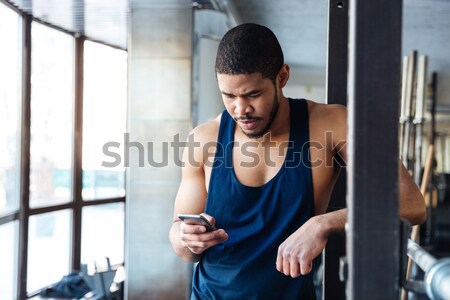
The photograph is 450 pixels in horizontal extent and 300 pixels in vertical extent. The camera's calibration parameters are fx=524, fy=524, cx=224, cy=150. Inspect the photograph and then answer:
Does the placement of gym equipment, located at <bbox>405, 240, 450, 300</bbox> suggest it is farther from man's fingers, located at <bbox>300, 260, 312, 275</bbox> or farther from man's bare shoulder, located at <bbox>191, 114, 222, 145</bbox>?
man's bare shoulder, located at <bbox>191, 114, 222, 145</bbox>

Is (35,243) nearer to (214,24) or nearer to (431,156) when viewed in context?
(214,24)

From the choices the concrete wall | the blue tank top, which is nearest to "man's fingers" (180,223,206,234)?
the blue tank top

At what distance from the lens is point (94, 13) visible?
5629 millimetres

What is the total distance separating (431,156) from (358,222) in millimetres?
5132

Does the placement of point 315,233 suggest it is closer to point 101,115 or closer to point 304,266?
point 304,266

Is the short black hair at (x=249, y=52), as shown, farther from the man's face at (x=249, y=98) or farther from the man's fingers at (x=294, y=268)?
the man's fingers at (x=294, y=268)

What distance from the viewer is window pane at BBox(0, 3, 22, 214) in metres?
5.02

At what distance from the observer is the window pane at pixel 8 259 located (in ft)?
16.9

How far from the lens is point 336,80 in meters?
1.78

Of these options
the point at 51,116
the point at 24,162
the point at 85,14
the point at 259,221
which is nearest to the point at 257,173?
the point at 259,221

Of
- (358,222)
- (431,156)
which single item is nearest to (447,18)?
(431,156)

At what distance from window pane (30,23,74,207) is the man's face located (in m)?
4.55

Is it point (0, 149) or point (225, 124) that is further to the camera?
point (0, 149)

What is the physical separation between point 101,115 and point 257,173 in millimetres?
5564
